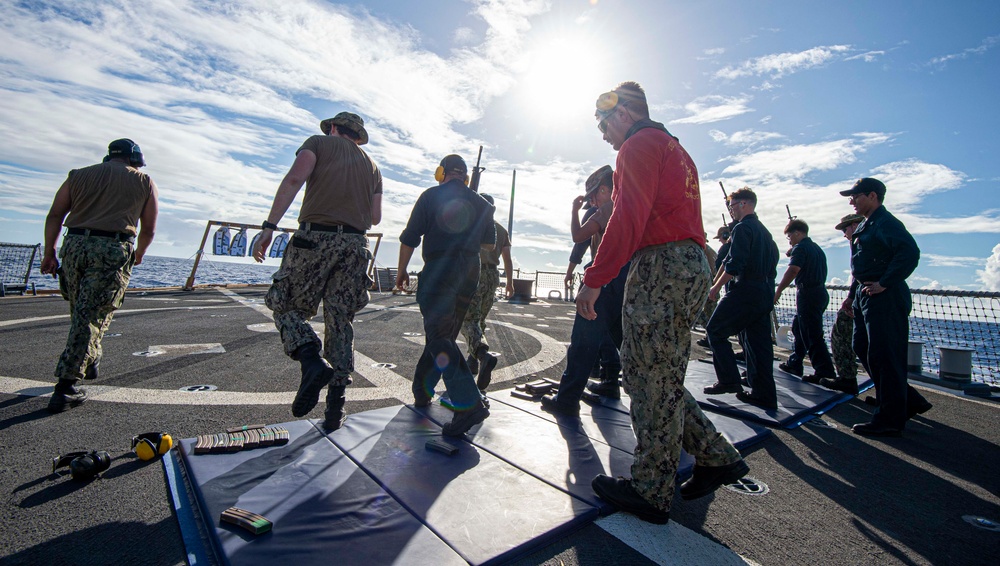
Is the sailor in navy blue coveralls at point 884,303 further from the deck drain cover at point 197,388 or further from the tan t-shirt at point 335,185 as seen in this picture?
the deck drain cover at point 197,388

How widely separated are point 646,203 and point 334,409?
236 centimetres

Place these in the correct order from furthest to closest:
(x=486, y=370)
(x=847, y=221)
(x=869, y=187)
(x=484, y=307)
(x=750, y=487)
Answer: (x=847, y=221), (x=484, y=307), (x=486, y=370), (x=869, y=187), (x=750, y=487)

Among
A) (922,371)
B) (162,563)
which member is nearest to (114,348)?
(162,563)

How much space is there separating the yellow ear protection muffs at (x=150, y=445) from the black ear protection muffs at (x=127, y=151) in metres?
2.64

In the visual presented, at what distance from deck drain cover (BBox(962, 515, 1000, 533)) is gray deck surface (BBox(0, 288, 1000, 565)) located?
42mm

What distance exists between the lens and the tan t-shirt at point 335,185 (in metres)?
3.00

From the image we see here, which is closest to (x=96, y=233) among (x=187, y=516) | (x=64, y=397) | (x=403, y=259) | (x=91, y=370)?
(x=91, y=370)

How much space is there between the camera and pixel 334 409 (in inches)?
114

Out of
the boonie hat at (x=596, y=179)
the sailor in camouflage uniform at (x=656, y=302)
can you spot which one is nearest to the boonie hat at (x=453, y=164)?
the boonie hat at (x=596, y=179)

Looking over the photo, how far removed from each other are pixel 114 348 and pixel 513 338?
5613 mm

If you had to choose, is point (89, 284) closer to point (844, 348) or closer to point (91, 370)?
point (91, 370)

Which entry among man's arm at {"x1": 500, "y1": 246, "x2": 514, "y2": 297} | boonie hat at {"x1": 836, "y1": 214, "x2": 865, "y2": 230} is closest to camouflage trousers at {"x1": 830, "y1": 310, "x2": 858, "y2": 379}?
boonie hat at {"x1": 836, "y1": 214, "x2": 865, "y2": 230}

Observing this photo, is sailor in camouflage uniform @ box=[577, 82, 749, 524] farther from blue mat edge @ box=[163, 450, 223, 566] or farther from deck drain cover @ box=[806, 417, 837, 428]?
deck drain cover @ box=[806, 417, 837, 428]

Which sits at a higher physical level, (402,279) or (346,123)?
(346,123)
